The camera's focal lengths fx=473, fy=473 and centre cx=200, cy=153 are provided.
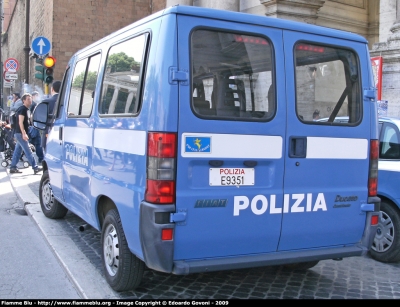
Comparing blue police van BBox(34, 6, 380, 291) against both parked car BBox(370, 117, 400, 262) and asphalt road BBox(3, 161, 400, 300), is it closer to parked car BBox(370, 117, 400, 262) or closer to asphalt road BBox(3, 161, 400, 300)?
asphalt road BBox(3, 161, 400, 300)

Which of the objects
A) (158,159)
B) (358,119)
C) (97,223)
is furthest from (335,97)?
(97,223)

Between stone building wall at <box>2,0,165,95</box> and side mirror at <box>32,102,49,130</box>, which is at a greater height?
stone building wall at <box>2,0,165,95</box>

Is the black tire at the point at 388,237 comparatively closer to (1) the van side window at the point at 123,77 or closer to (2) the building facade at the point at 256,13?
(1) the van side window at the point at 123,77

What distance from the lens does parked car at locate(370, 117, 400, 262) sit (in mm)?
5250

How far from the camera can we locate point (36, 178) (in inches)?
433

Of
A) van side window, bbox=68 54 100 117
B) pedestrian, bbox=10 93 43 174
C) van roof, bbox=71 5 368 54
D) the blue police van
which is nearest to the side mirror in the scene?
van side window, bbox=68 54 100 117

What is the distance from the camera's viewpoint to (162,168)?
3.34m

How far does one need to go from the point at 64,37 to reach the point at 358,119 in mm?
20748

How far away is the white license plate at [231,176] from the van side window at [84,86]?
1.79 meters

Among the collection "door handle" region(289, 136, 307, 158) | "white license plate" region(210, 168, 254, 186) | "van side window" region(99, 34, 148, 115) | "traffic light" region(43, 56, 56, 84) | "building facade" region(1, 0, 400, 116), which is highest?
"building facade" region(1, 0, 400, 116)

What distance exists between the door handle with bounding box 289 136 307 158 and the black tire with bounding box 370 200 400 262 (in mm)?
2090

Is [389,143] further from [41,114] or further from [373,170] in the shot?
[41,114]

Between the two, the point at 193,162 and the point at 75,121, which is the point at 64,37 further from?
the point at 193,162

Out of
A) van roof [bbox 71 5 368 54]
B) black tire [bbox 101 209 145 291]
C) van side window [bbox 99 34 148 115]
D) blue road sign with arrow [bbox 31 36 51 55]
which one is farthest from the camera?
blue road sign with arrow [bbox 31 36 51 55]
